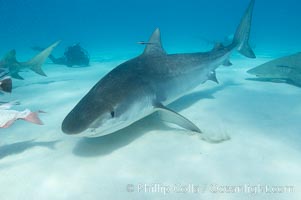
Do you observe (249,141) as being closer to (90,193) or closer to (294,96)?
(90,193)

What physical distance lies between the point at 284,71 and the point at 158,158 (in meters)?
7.17

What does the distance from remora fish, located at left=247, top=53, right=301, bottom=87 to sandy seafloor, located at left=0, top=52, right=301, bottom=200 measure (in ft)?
9.29

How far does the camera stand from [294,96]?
23.0 ft

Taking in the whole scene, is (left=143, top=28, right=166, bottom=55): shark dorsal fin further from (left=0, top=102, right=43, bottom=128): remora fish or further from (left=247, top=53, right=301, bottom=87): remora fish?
(left=247, top=53, right=301, bottom=87): remora fish

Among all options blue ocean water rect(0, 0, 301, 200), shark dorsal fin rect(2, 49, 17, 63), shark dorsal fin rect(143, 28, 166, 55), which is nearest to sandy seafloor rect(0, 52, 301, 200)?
blue ocean water rect(0, 0, 301, 200)

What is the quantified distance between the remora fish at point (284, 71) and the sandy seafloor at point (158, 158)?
2831 millimetres

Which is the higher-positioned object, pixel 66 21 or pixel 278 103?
pixel 66 21

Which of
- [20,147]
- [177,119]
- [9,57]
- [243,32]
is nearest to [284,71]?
[243,32]

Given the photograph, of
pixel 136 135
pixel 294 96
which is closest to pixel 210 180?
pixel 136 135

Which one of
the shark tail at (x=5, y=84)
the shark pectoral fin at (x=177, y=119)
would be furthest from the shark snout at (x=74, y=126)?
the shark pectoral fin at (x=177, y=119)

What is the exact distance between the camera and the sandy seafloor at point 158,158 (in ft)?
10.2

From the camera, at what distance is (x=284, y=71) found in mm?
8859

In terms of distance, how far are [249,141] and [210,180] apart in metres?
1.43

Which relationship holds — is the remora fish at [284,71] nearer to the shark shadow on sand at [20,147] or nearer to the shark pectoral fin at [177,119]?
the shark pectoral fin at [177,119]
